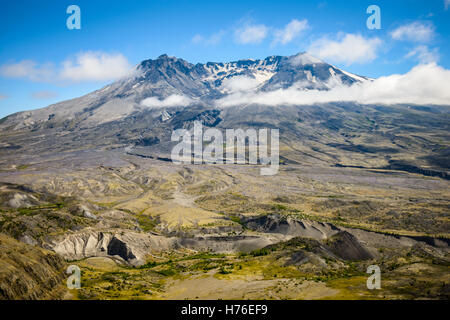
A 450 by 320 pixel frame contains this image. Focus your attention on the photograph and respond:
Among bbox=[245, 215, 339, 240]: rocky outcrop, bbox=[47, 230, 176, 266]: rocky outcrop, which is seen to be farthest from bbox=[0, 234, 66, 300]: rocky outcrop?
bbox=[245, 215, 339, 240]: rocky outcrop

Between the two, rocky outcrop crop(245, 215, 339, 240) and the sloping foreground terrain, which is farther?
rocky outcrop crop(245, 215, 339, 240)

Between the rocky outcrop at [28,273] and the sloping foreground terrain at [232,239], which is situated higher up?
the rocky outcrop at [28,273]

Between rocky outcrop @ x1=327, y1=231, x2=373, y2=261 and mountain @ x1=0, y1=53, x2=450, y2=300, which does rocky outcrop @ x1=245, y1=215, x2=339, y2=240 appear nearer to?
mountain @ x1=0, y1=53, x2=450, y2=300

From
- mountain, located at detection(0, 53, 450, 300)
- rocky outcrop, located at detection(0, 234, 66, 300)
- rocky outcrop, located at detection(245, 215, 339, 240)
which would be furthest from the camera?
rocky outcrop, located at detection(245, 215, 339, 240)

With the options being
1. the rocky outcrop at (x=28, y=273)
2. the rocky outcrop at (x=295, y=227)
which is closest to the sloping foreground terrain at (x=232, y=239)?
the rocky outcrop at (x=295, y=227)

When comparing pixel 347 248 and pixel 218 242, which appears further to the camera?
pixel 218 242

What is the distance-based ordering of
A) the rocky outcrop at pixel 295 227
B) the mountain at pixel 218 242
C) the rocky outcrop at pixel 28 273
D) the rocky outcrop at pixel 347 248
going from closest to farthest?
the rocky outcrop at pixel 28 273
the mountain at pixel 218 242
the rocky outcrop at pixel 347 248
the rocky outcrop at pixel 295 227

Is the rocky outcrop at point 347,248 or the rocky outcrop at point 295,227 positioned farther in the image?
the rocky outcrop at point 295,227

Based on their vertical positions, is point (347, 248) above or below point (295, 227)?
above

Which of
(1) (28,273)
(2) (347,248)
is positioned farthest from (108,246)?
(2) (347,248)

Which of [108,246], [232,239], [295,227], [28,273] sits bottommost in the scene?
[232,239]

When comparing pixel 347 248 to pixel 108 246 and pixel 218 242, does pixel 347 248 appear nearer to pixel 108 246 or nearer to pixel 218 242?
pixel 218 242

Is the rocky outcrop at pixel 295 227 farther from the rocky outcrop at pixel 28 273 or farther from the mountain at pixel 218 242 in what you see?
the rocky outcrop at pixel 28 273
